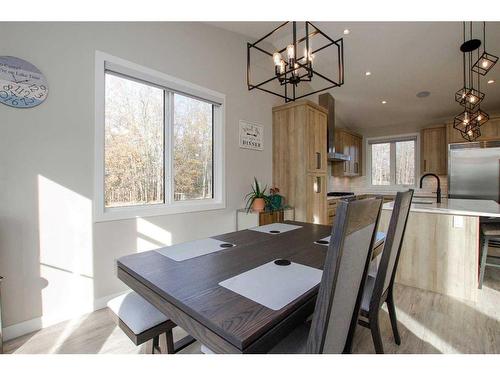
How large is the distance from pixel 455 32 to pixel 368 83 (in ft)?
4.44

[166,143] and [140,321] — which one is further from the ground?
[166,143]

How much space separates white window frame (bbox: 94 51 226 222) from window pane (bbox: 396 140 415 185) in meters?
4.77

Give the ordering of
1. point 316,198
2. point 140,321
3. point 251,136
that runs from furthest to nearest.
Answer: point 316,198, point 251,136, point 140,321

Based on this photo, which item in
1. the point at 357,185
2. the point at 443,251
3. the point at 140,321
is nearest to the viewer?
the point at 140,321

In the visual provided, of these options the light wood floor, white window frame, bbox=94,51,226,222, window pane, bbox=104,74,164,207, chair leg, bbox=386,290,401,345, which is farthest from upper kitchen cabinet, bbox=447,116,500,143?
window pane, bbox=104,74,164,207

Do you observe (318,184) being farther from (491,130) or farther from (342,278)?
(491,130)

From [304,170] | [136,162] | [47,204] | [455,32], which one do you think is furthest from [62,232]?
[455,32]

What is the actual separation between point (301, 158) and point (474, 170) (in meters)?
3.32

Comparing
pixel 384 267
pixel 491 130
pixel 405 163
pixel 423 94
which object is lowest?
pixel 384 267

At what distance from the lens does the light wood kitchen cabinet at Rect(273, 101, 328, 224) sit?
346 centimetres

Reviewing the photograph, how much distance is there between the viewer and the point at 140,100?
2377 mm

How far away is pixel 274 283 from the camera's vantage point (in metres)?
0.92

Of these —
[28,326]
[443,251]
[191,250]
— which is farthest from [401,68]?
[28,326]

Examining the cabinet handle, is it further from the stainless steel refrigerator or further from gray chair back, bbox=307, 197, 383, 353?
gray chair back, bbox=307, 197, 383, 353
